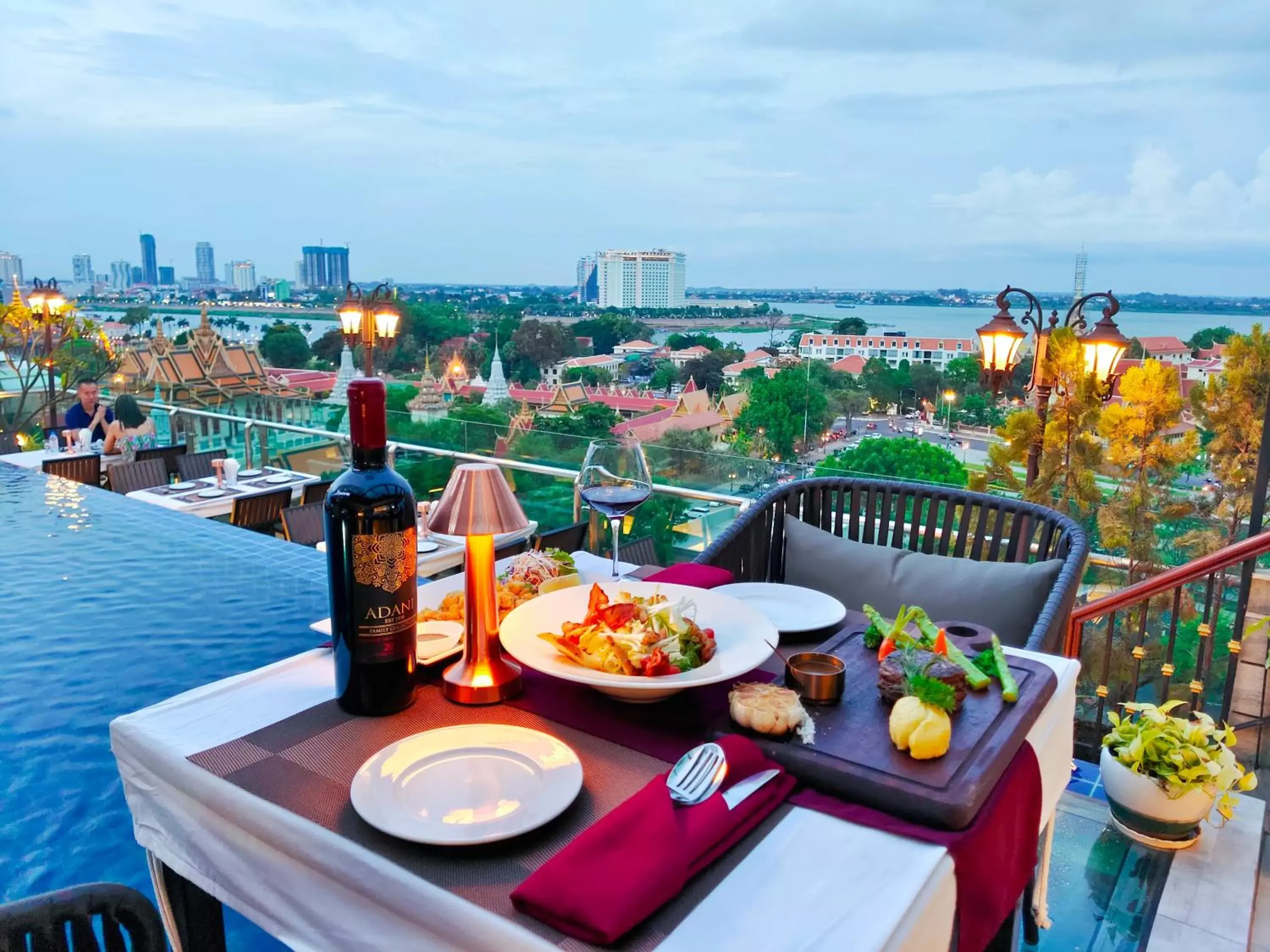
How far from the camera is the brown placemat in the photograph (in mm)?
768

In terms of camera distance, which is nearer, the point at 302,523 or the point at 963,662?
the point at 963,662

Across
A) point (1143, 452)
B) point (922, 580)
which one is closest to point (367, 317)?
point (922, 580)

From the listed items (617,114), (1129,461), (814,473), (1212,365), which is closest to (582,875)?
(814,473)

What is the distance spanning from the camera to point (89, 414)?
664cm

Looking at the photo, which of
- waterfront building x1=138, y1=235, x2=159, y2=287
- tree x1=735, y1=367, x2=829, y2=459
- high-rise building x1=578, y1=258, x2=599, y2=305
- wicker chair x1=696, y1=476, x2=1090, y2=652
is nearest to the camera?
wicker chair x1=696, y1=476, x2=1090, y2=652

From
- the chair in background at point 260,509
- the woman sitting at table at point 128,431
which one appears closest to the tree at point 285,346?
the woman sitting at table at point 128,431

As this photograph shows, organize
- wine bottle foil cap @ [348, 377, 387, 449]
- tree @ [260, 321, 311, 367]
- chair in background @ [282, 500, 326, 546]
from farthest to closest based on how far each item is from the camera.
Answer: tree @ [260, 321, 311, 367] < chair in background @ [282, 500, 326, 546] < wine bottle foil cap @ [348, 377, 387, 449]

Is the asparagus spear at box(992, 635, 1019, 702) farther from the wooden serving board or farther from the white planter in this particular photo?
the white planter

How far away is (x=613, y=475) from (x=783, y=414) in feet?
21.0

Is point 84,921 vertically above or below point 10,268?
below

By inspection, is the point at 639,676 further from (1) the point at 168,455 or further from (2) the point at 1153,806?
(1) the point at 168,455

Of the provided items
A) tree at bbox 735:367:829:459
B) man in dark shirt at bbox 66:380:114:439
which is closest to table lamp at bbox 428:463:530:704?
tree at bbox 735:367:829:459

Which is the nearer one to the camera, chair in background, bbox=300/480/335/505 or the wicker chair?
the wicker chair

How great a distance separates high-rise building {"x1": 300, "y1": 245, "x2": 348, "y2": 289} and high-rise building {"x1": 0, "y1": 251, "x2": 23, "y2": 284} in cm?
319
